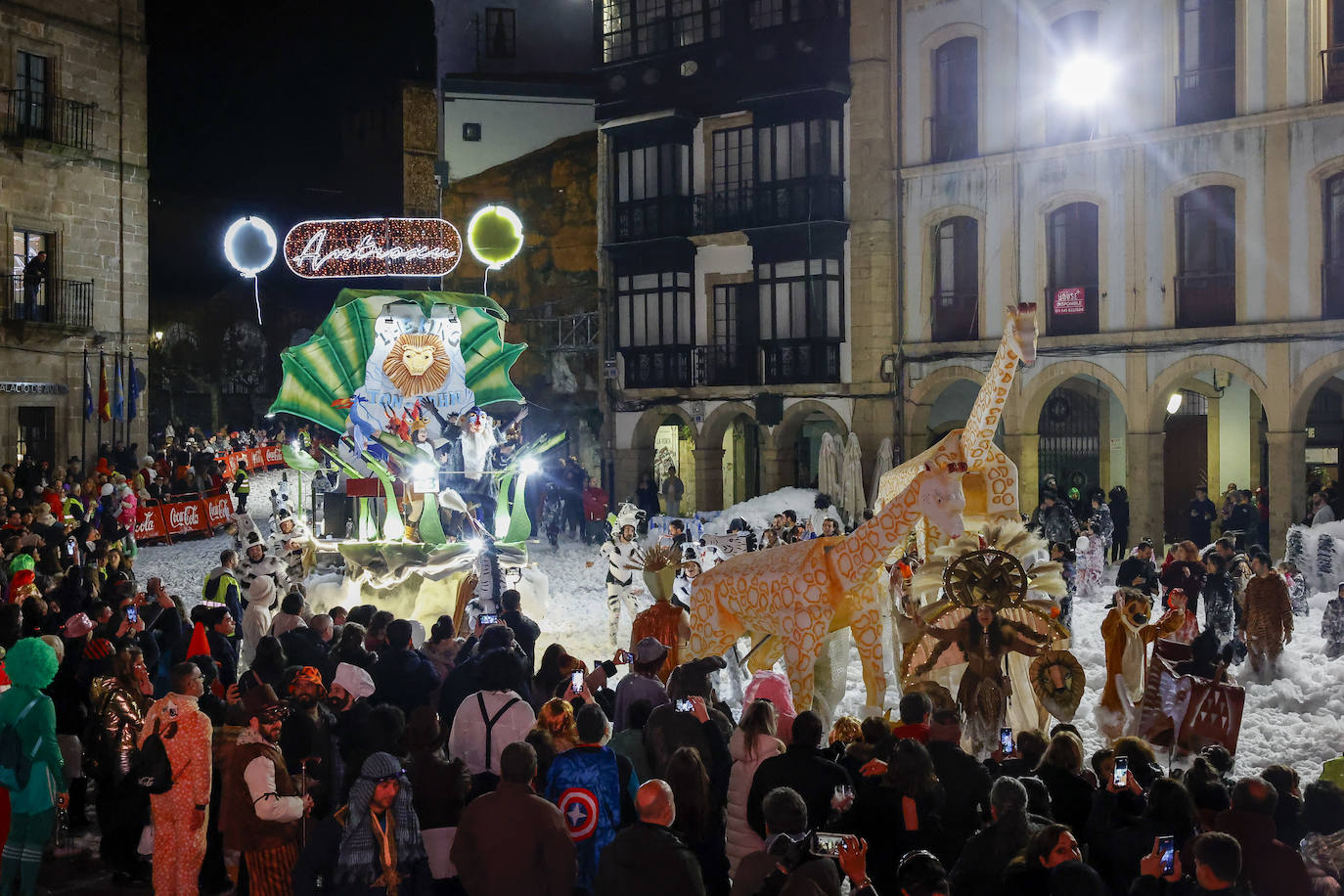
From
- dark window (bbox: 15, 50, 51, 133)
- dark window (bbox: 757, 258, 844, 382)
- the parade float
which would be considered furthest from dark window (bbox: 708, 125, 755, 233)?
dark window (bbox: 15, 50, 51, 133)

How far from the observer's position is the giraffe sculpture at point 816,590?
410 inches

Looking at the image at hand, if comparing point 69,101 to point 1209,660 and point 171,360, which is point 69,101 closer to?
point 171,360

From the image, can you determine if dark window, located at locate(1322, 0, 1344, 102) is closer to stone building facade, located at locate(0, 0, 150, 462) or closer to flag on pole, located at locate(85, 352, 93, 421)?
stone building facade, located at locate(0, 0, 150, 462)

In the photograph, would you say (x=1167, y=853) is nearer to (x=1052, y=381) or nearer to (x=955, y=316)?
(x=1052, y=381)

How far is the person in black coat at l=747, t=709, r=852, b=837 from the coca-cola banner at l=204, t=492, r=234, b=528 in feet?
70.2

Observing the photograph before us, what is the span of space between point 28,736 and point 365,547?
30.2ft

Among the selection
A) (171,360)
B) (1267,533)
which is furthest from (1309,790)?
(171,360)

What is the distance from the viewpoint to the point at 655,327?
1211 inches

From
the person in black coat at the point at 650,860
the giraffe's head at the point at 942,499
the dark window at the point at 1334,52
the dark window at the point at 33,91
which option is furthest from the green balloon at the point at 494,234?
the person in black coat at the point at 650,860

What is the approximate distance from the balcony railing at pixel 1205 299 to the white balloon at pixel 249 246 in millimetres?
16118

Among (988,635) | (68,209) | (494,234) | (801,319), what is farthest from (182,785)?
(68,209)

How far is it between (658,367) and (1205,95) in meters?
13.1

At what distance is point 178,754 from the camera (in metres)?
7.18

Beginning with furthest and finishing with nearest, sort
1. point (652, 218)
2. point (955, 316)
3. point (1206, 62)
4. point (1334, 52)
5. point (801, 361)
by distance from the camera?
point (652, 218) < point (801, 361) < point (955, 316) < point (1206, 62) < point (1334, 52)
